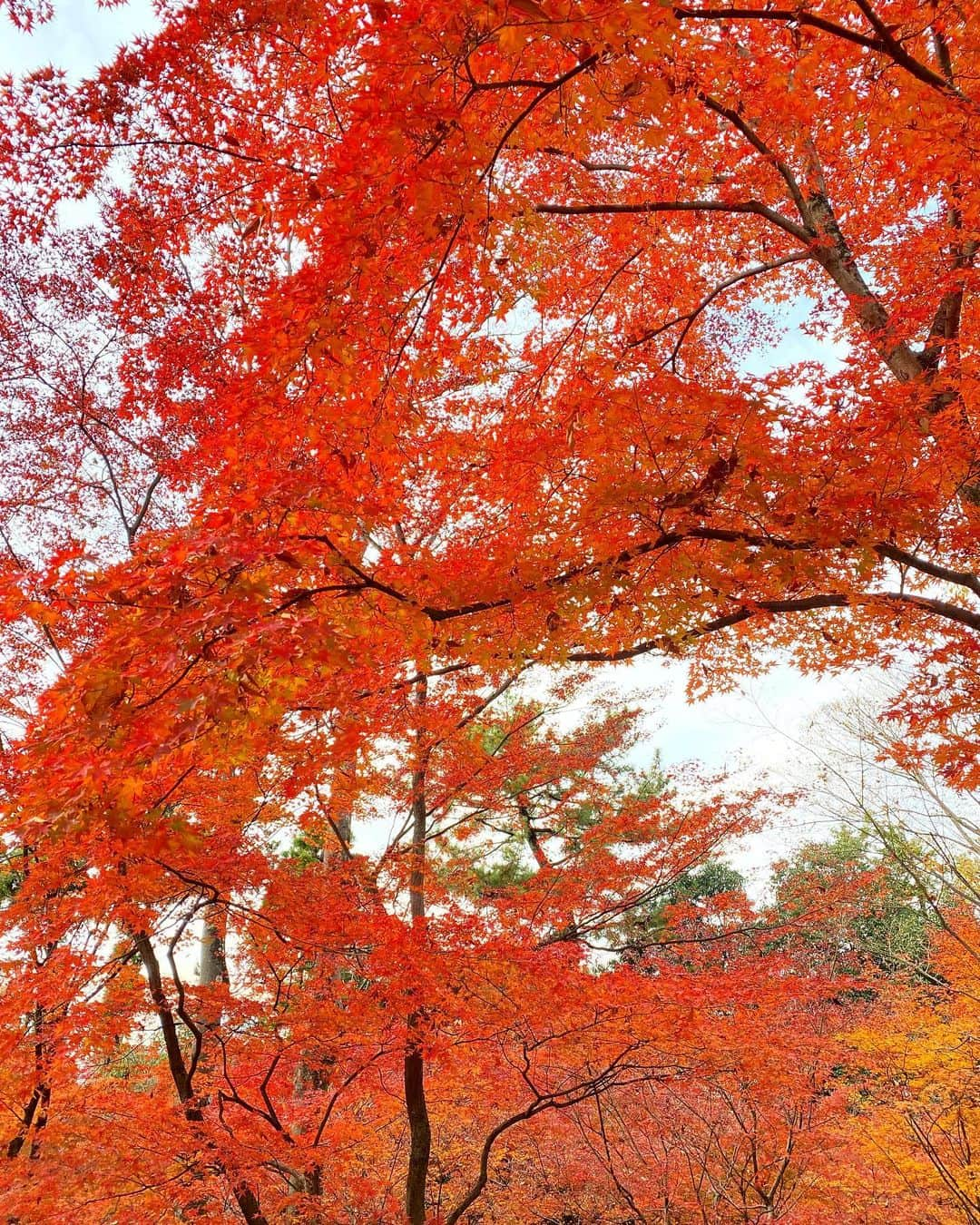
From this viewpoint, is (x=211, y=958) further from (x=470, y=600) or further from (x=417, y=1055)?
(x=470, y=600)

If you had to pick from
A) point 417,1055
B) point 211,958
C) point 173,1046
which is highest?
point 211,958

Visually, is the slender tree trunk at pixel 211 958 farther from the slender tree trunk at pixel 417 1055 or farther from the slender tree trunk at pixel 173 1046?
the slender tree trunk at pixel 417 1055

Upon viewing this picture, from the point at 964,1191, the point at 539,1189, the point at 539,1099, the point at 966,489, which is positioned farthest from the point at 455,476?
the point at 539,1189

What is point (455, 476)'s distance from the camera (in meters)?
6.57

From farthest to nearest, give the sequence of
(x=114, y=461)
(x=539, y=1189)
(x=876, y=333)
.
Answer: (x=539, y=1189) → (x=114, y=461) → (x=876, y=333)

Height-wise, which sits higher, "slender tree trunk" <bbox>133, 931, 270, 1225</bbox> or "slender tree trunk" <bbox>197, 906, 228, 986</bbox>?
"slender tree trunk" <bbox>197, 906, 228, 986</bbox>

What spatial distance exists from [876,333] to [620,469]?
3092mm

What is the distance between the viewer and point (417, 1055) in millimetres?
6051

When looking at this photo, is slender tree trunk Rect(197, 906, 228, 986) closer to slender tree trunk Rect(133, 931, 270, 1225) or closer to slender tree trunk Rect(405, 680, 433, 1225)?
slender tree trunk Rect(133, 931, 270, 1225)

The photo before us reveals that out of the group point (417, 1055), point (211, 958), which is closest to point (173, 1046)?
point (417, 1055)

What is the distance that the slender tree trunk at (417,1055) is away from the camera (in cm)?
558

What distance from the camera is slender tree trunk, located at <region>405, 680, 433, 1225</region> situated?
18.3 ft

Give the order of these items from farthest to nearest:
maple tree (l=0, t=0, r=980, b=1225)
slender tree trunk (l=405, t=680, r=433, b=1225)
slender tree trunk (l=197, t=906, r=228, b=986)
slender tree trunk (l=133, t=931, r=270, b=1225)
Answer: slender tree trunk (l=197, t=906, r=228, b=986) → slender tree trunk (l=405, t=680, r=433, b=1225) → slender tree trunk (l=133, t=931, r=270, b=1225) → maple tree (l=0, t=0, r=980, b=1225)

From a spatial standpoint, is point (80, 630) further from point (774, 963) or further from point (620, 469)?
point (774, 963)
